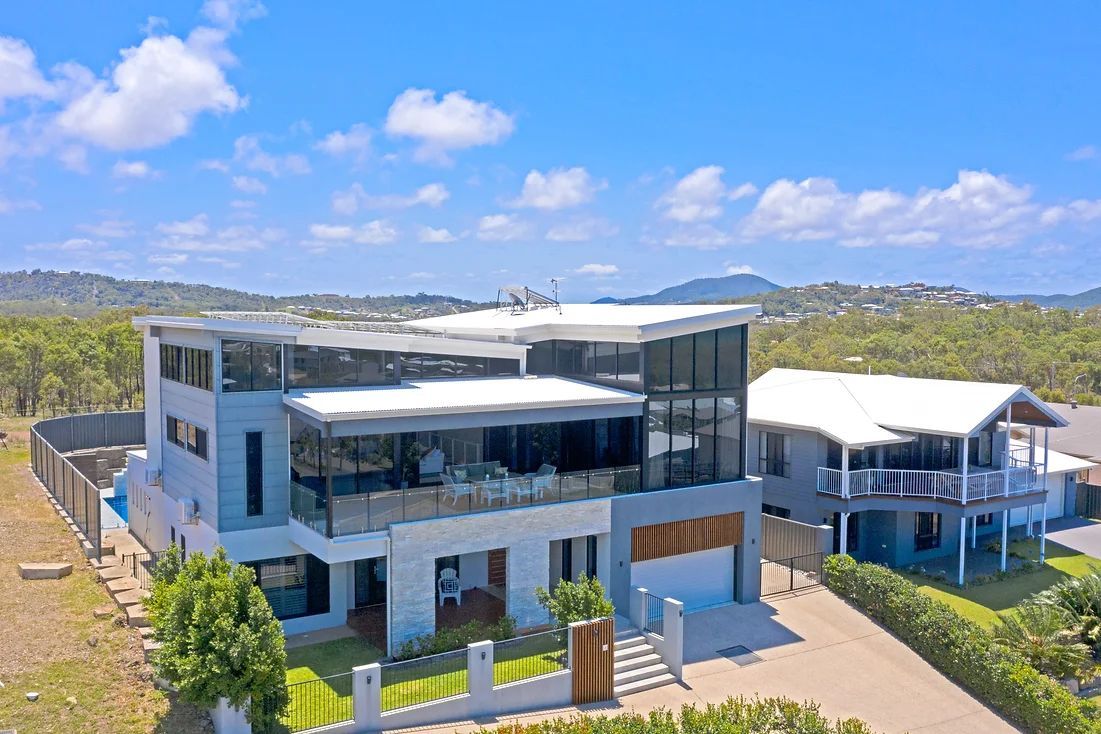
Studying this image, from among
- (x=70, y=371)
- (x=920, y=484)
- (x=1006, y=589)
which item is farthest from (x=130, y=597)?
(x=70, y=371)

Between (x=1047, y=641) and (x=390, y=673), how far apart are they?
14777 mm

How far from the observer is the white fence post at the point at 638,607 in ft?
61.5

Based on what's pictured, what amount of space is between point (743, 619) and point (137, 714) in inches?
545

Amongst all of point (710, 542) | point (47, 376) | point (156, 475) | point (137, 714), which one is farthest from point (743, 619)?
point (47, 376)

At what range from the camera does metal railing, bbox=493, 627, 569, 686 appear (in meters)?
16.3

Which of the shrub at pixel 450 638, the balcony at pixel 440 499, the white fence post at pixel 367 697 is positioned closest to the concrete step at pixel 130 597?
the balcony at pixel 440 499

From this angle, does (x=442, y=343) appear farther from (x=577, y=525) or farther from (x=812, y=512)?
(x=812, y=512)

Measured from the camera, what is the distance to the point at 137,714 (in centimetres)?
1430

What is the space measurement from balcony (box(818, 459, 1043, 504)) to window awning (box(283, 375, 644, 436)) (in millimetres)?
8865

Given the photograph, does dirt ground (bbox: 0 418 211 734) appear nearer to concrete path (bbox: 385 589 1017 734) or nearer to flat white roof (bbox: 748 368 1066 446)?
concrete path (bbox: 385 589 1017 734)

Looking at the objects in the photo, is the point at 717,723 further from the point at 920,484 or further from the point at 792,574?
the point at 920,484

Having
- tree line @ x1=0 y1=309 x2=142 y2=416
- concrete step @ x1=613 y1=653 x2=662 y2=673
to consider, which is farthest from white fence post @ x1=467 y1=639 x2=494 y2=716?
tree line @ x1=0 y1=309 x2=142 y2=416

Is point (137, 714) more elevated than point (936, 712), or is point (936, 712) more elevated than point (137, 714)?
point (137, 714)

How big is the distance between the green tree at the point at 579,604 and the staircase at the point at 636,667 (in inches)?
55.2
